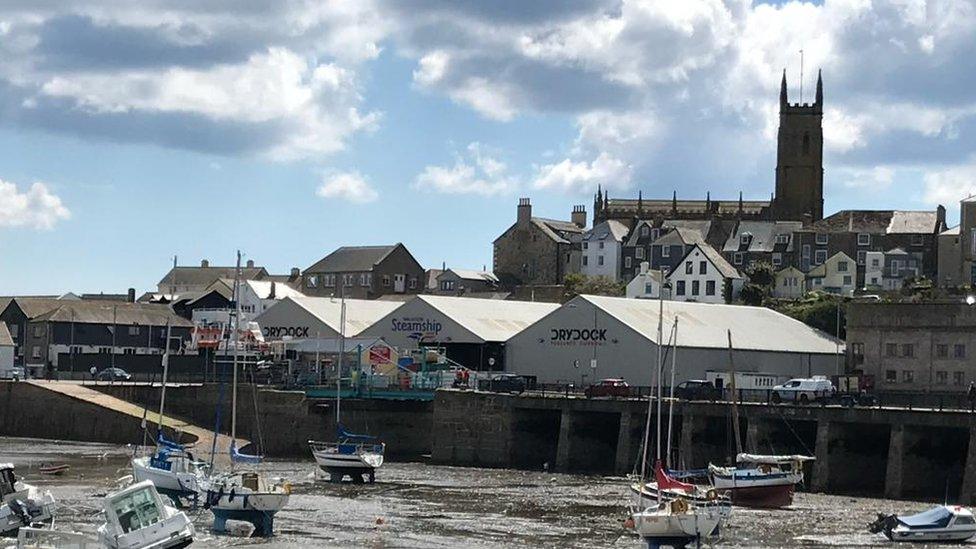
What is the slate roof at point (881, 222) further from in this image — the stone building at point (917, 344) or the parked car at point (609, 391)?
the parked car at point (609, 391)

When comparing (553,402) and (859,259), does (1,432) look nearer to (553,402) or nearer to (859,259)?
(553,402)

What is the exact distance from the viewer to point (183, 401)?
101 meters

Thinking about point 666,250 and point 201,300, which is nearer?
point 201,300

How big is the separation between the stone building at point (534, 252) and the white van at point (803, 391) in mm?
91826

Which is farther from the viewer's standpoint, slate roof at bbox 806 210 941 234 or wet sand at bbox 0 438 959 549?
slate roof at bbox 806 210 941 234

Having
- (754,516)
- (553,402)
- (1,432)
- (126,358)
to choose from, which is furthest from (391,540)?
(126,358)

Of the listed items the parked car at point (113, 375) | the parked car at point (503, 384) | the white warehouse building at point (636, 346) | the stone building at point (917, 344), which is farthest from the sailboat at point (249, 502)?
the parked car at point (113, 375)

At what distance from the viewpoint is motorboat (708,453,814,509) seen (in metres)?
66.3

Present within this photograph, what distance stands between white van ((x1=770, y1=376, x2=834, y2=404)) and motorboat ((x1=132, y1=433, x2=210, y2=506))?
99.3 ft

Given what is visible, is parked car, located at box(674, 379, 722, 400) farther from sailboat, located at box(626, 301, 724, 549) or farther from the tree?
the tree

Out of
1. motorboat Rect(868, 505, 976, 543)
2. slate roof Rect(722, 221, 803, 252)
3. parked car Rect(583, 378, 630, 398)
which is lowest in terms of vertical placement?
motorboat Rect(868, 505, 976, 543)

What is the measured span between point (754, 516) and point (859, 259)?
343 ft

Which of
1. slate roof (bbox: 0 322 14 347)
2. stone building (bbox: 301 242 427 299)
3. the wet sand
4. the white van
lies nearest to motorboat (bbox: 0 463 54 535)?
the wet sand

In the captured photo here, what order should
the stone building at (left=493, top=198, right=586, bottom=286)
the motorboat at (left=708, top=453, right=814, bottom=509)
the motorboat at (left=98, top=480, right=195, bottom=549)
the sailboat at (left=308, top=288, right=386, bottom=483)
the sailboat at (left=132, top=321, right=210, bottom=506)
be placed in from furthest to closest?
the stone building at (left=493, top=198, right=586, bottom=286) → the sailboat at (left=308, top=288, right=386, bottom=483) → the motorboat at (left=708, top=453, right=814, bottom=509) → the sailboat at (left=132, top=321, right=210, bottom=506) → the motorboat at (left=98, top=480, right=195, bottom=549)
